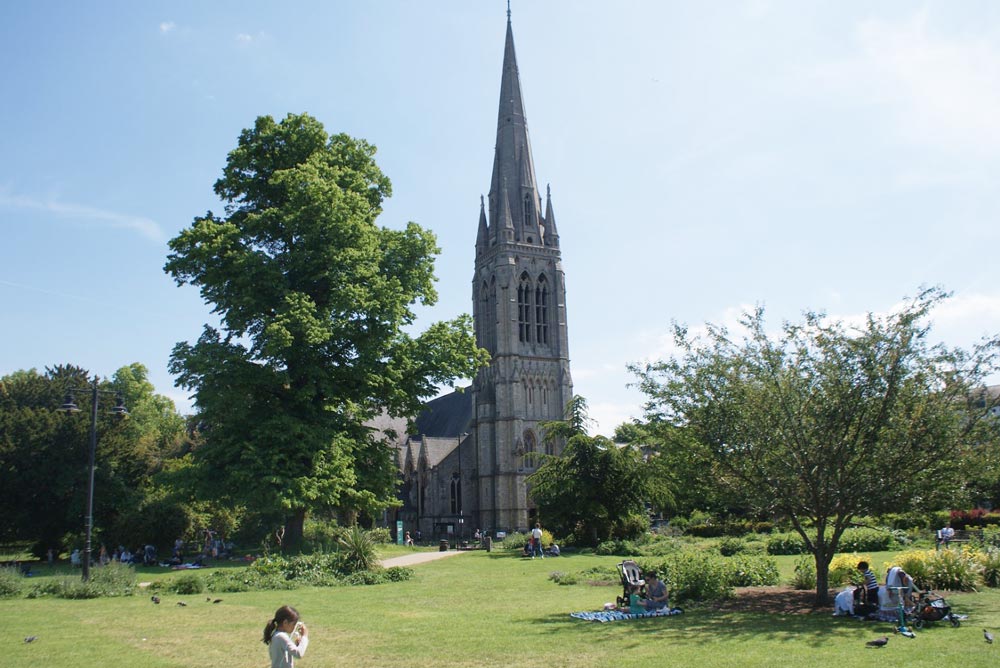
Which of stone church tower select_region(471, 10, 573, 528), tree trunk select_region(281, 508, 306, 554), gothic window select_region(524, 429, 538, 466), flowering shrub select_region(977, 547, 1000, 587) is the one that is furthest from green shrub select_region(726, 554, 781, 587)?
gothic window select_region(524, 429, 538, 466)

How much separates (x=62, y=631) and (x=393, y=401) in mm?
13699

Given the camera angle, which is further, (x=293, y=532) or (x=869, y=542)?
(x=869, y=542)

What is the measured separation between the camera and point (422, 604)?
645 inches

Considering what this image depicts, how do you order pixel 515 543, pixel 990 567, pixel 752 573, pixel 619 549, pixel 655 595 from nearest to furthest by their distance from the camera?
pixel 655 595 → pixel 990 567 → pixel 752 573 → pixel 619 549 → pixel 515 543

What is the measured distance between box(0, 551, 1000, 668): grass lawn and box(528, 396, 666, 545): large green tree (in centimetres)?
1747

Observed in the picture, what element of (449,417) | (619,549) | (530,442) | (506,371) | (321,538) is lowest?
(619,549)

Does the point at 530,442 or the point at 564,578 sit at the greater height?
the point at 530,442

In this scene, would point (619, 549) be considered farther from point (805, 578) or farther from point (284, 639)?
point (284, 639)

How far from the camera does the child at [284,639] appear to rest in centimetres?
729

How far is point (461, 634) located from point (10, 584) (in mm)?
12339

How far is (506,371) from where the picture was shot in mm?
67500

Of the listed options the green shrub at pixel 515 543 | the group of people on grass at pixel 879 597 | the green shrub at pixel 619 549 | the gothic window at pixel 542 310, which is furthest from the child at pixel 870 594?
the gothic window at pixel 542 310

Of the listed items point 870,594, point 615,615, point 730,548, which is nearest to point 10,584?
point 615,615

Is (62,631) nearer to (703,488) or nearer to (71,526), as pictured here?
(703,488)
